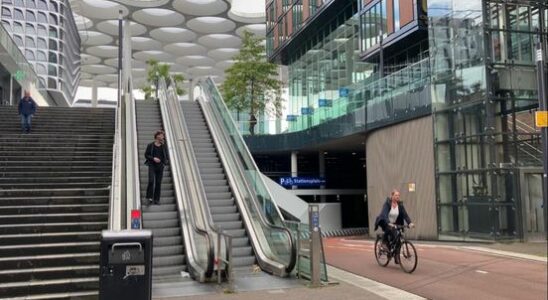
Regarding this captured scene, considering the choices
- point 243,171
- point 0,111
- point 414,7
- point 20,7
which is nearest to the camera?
point 243,171

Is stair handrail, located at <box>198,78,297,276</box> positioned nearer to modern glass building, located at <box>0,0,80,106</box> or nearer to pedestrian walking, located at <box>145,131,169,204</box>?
pedestrian walking, located at <box>145,131,169,204</box>

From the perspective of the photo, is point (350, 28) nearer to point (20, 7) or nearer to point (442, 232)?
point (442, 232)

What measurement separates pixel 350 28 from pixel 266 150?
8911mm

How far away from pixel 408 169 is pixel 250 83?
21337mm

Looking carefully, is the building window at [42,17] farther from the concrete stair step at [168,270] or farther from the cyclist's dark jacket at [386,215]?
the cyclist's dark jacket at [386,215]

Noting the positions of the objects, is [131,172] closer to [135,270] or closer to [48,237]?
[48,237]

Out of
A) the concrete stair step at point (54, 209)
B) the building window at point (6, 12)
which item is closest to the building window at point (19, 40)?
the building window at point (6, 12)

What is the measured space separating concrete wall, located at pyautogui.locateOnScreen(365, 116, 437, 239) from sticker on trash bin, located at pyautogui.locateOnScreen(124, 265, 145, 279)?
14185 mm

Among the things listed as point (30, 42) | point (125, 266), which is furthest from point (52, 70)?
point (125, 266)

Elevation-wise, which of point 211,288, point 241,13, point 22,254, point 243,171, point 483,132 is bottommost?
point 211,288

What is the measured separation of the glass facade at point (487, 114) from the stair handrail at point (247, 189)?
7.06 metres

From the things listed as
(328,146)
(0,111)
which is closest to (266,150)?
(328,146)

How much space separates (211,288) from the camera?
938 cm

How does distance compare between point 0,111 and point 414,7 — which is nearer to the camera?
point 0,111
